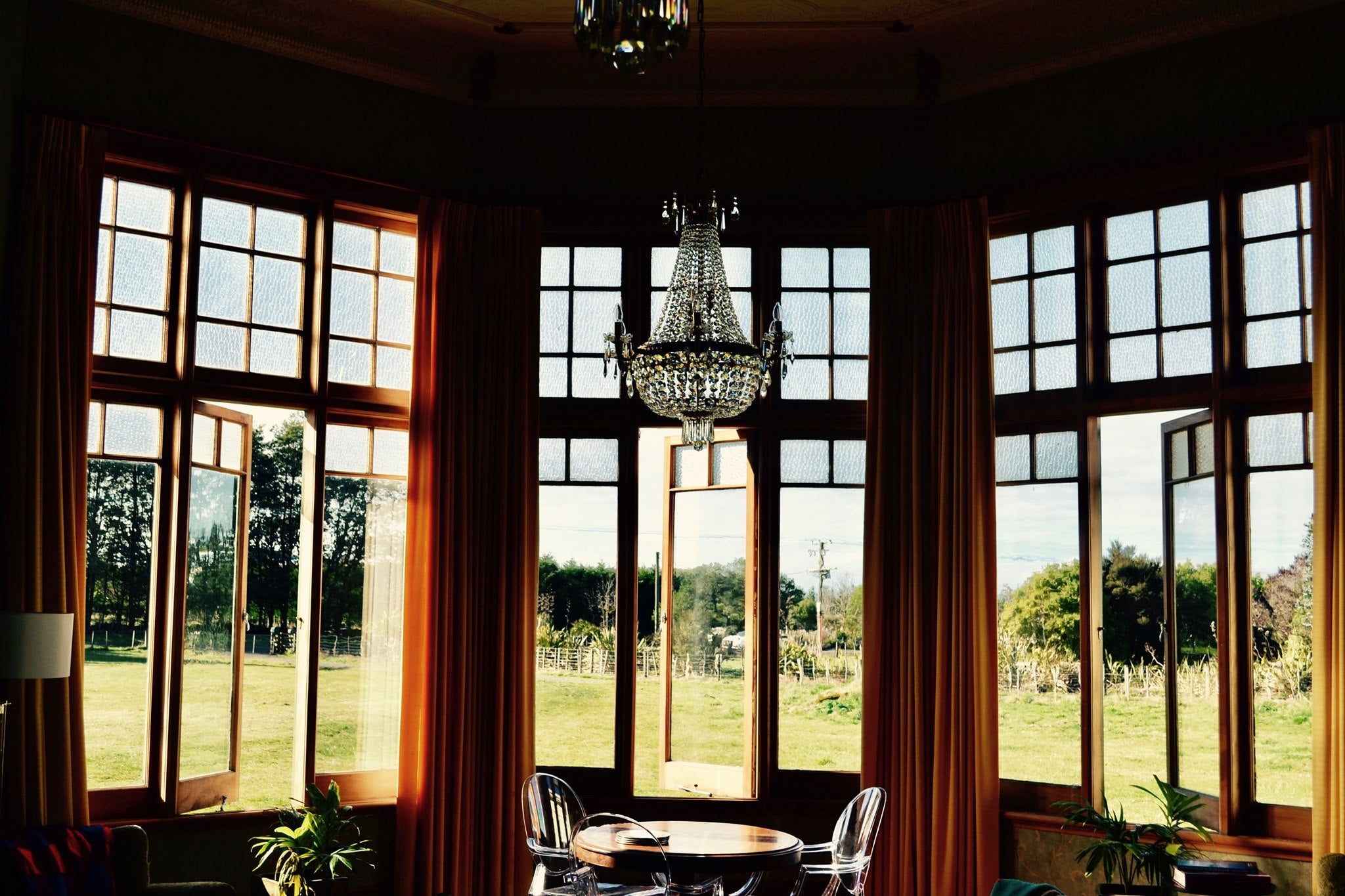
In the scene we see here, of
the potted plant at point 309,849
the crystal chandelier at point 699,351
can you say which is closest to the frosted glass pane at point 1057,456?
the crystal chandelier at point 699,351

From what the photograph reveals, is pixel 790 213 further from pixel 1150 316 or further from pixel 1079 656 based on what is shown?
pixel 1079 656

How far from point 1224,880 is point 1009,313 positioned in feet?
9.89

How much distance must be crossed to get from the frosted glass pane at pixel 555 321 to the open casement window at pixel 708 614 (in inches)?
41.7

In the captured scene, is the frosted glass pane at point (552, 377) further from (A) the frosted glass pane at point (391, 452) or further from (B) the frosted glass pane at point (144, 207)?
(B) the frosted glass pane at point (144, 207)

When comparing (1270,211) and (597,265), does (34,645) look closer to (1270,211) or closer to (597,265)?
(597,265)

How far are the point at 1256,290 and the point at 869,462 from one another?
2050mm

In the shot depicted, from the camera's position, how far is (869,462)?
21.1 ft

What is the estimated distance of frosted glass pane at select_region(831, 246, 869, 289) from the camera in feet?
22.3

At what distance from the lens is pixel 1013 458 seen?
6430mm

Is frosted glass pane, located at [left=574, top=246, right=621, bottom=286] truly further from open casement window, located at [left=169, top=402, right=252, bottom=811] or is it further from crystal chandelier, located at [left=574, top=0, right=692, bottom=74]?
crystal chandelier, located at [left=574, top=0, right=692, bottom=74]

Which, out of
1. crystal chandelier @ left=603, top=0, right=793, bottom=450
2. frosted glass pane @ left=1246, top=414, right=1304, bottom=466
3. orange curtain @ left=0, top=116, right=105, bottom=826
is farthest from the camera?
frosted glass pane @ left=1246, top=414, right=1304, bottom=466

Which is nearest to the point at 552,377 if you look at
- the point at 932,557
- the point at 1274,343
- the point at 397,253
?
the point at 397,253

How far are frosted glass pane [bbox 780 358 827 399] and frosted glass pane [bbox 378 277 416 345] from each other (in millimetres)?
2127

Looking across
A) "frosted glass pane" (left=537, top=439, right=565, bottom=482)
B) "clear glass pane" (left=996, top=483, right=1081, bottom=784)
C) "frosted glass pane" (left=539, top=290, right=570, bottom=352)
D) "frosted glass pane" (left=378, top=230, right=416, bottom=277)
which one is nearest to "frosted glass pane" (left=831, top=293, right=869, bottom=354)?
"clear glass pane" (left=996, top=483, right=1081, bottom=784)
